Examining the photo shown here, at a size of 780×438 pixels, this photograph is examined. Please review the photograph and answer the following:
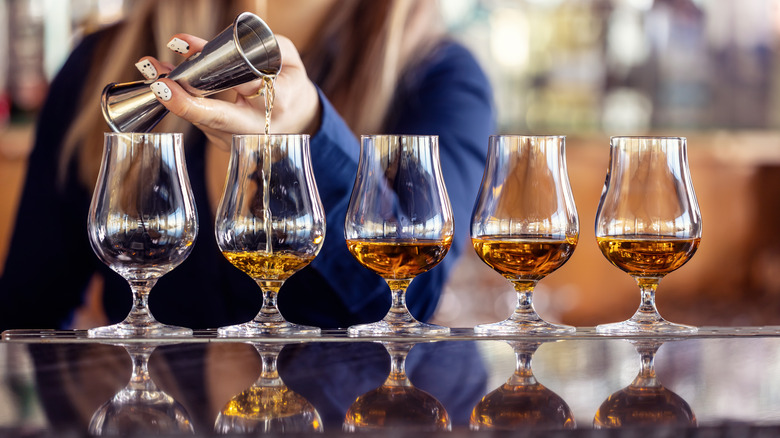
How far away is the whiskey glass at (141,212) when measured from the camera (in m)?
0.88

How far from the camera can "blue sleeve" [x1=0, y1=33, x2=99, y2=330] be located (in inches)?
62.2

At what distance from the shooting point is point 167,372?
2.35ft

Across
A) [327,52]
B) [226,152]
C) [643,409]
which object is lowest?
[643,409]

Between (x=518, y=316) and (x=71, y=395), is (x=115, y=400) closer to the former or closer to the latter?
(x=71, y=395)

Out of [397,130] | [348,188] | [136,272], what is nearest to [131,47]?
[397,130]

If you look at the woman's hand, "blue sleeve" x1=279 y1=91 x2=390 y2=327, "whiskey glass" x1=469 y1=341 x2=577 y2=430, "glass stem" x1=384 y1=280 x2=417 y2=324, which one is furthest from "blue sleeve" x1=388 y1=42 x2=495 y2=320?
"whiskey glass" x1=469 y1=341 x2=577 y2=430

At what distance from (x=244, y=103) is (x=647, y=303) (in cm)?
49

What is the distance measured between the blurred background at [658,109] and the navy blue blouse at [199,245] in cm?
155

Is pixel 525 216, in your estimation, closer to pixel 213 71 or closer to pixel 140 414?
pixel 213 71

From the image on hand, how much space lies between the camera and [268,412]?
0.60 meters

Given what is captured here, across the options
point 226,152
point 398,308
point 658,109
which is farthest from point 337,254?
point 658,109

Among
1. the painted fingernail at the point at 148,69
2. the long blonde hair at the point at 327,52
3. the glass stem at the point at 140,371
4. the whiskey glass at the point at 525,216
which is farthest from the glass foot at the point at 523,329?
the long blonde hair at the point at 327,52

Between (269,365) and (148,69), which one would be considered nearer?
(269,365)

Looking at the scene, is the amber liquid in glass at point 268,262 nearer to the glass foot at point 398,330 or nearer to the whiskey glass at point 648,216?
the glass foot at point 398,330
